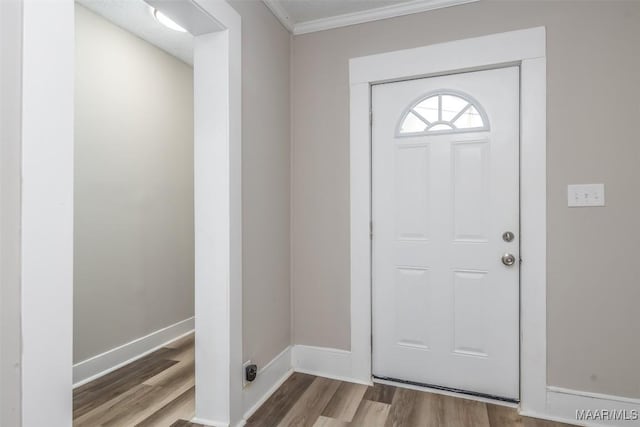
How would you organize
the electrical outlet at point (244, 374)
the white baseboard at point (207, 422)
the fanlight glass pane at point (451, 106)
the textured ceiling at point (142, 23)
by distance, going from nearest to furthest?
the white baseboard at point (207, 422) → the electrical outlet at point (244, 374) → the fanlight glass pane at point (451, 106) → the textured ceiling at point (142, 23)

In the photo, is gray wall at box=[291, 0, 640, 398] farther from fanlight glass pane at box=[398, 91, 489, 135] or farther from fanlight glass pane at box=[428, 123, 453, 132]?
fanlight glass pane at box=[428, 123, 453, 132]

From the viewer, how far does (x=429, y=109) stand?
7.41ft

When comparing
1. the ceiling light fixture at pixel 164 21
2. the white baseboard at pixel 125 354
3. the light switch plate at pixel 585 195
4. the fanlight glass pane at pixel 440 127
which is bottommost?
the white baseboard at pixel 125 354

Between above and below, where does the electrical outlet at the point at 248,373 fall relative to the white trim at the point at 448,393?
above

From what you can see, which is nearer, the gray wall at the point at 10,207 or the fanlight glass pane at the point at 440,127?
the gray wall at the point at 10,207

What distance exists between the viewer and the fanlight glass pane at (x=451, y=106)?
2.20 m

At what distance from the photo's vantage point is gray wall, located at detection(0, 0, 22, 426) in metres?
0.95

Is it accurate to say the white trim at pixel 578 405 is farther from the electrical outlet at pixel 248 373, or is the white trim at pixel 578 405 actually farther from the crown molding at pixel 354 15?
the crown molding at pixel 354 15

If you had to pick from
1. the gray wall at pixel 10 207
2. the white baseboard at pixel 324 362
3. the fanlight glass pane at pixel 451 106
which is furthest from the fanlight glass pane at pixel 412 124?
the gray wall at pixel 10 207

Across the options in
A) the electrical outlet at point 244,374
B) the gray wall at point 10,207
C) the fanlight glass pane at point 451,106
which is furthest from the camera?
the fanlight glass pane at point 451,106

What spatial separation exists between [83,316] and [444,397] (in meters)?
2.33

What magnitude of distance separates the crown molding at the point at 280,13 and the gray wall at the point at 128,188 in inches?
47.2

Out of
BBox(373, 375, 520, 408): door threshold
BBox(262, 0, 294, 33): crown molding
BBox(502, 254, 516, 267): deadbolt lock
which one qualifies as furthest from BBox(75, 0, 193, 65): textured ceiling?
BBox(373, 375, 520, 408): door threshold

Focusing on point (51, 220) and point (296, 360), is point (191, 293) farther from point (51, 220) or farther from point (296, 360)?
point (51, 220)
